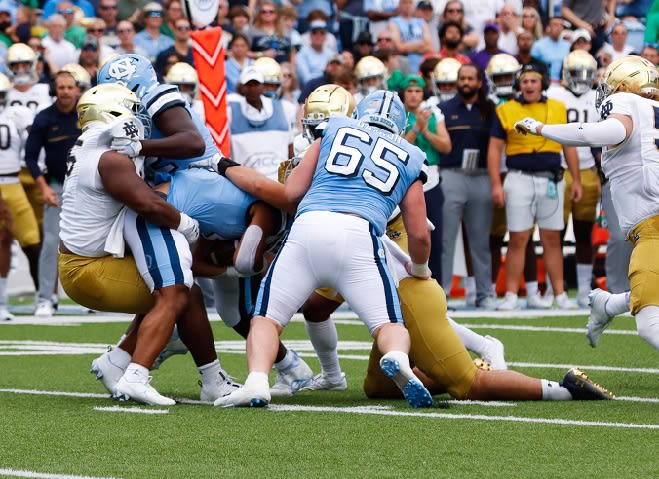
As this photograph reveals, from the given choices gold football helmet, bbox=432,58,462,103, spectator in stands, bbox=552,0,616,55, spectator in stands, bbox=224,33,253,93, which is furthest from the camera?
spectator in stands, bbox=552,0,616,55

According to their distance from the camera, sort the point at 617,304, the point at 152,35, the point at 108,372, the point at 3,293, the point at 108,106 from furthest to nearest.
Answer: the point at 152,35 < the point at 3,293 < the point at 617,304 < the point at 108,372 < the point at 108,106

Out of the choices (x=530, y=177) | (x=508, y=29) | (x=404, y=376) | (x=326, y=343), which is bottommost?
(x=530, y=177)

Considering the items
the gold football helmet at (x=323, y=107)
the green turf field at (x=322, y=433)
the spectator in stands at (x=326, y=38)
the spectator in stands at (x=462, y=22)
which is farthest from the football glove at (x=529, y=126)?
the spectator in stands at (x=326, y=38)

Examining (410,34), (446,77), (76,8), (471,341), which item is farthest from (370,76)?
(471,341)

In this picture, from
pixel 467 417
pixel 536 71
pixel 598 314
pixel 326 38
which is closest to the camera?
pixel 467 417

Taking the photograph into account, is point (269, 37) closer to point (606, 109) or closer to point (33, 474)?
point (606, 109)

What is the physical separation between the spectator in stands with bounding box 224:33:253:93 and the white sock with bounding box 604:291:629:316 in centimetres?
788

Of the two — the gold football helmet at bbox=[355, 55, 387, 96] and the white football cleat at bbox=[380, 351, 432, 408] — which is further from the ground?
the gold football helmet at bbox=[355, 55, 387, 96]

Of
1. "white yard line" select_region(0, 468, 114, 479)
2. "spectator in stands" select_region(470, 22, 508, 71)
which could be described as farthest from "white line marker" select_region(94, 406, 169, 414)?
"spectator in stands" select_region(470, 22, 508, 71)

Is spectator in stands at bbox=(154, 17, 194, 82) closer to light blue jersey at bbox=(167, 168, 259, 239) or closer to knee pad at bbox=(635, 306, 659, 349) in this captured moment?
light blue jersey at bbox=(167, 168, 259, 239)

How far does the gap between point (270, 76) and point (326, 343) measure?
5.91 meters

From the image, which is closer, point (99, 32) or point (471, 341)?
point (471, 341)

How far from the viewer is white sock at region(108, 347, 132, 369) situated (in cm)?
719

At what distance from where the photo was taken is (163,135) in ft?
23.7
